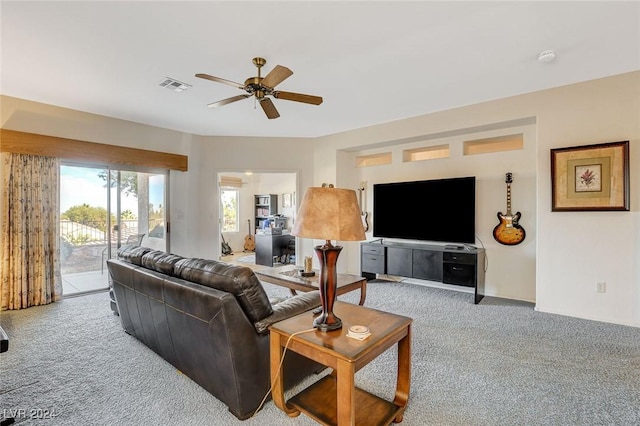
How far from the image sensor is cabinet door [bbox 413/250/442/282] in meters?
4.35

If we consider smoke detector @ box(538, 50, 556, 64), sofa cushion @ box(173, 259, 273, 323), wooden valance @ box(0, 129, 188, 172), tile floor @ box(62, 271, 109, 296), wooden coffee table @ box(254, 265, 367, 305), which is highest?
smoke detector @ box(538, 50, 556, 64)

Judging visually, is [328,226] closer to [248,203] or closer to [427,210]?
[427,210]

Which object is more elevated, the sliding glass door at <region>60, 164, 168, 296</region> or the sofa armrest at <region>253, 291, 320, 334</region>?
the sliding glass door at <region>60, 164, 168, 296</region>

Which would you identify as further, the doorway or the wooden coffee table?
the doorway

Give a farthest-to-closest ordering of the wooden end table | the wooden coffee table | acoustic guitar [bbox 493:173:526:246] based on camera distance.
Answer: acoustic guitar [bbox 493:173:526:246]
the wooden coffee table
the wooden end table

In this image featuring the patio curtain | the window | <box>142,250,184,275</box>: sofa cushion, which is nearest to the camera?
<box>142,250,184,275</box>: sofa cushion

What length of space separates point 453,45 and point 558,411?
9.49ft

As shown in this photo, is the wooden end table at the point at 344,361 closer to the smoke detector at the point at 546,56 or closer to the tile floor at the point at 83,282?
the smoke detector at the point at 546,56

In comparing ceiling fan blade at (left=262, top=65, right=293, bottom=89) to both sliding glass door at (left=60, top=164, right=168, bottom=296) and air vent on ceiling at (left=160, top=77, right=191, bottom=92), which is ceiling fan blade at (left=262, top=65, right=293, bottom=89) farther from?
sliding glass door at (left=60, top=164, right=168, bottom=296)

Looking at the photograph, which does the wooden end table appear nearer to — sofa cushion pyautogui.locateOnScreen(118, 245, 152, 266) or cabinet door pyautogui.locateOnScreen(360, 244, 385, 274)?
sofa cushion pyautogui.locateOnScreen(118, 245, 152, 266)

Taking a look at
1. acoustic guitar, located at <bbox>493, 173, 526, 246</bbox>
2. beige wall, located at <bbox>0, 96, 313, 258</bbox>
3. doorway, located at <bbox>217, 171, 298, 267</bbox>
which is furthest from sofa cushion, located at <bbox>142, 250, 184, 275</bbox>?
doorway, located at <bbox>217, 171, 298, 267</bbox>

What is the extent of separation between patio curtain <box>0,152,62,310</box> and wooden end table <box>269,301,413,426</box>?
13.4 ft

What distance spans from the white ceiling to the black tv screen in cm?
126

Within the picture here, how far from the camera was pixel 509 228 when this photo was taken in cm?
419
